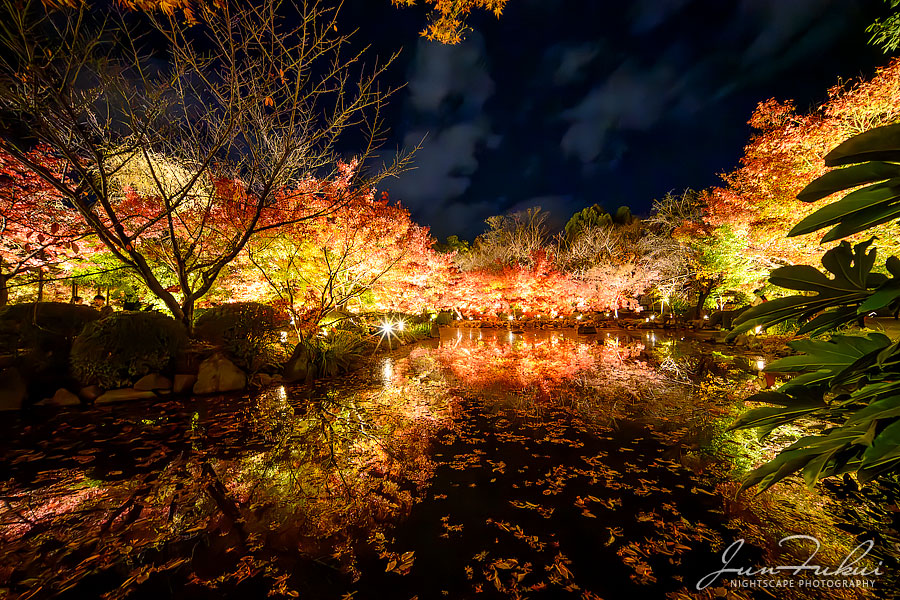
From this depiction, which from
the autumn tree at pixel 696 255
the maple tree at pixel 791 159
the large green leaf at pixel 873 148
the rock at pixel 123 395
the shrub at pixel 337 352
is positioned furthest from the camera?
the autumn tree at pixel 696 255

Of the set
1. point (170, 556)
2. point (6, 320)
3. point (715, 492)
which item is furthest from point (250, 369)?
point (715, 492)

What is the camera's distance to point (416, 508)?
3.24 m

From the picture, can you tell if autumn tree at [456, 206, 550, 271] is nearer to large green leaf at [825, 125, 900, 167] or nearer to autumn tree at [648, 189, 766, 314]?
autumn tree at [648, 189, 766, 314]

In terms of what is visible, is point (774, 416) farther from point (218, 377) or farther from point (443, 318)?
point (443, 318)

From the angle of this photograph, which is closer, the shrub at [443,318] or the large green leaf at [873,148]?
the large green leaf at [873,148]

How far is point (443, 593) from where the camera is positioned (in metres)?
2.35

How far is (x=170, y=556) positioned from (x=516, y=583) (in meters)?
2.73

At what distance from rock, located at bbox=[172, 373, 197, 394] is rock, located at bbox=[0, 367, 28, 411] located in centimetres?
213

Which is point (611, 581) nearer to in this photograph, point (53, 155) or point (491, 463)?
point (491, 463)

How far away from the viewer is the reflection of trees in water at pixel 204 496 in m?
2.59

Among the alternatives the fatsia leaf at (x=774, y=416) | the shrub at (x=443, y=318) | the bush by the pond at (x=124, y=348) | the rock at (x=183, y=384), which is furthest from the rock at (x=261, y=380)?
the shrub at (x=443, y=318)

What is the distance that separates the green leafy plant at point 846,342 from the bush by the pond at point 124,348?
30.0ft

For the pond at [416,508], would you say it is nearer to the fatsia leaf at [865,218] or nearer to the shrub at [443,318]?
the fatsia leaf at [865,218]

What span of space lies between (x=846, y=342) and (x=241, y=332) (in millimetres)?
8973
